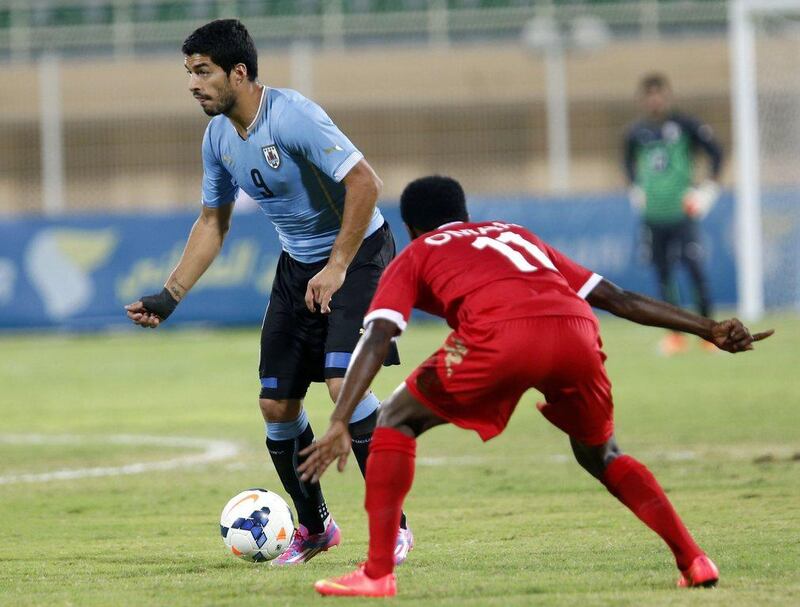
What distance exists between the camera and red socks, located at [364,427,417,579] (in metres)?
4.78

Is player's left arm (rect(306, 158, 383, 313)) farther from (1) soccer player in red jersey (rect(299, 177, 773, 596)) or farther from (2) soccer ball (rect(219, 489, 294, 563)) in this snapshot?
(1) soccer player in red jersey (rect(299, 177, 773, 596))

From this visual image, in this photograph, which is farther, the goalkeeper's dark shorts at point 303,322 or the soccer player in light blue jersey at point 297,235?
the goalkeeper's dark shorts at point 303,322

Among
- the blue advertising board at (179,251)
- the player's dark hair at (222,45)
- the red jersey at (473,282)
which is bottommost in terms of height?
the blue advertising board at (179,251)

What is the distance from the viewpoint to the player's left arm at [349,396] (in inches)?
183

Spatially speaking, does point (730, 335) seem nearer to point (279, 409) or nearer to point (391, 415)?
point (391, 415)

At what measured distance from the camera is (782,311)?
808 inches

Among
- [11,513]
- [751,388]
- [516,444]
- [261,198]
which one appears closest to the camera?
[261,198]

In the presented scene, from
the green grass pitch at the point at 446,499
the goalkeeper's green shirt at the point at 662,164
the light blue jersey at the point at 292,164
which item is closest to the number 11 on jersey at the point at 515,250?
the green grass pitch at the point at 446,499

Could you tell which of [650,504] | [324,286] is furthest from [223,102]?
[650,504]

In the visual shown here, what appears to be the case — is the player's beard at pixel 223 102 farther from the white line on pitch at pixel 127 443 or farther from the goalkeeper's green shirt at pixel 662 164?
the goalkeeper's green shirt at pixel 662 164

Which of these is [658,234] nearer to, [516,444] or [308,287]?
[516,444]

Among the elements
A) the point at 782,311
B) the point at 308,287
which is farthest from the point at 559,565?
the point at 782,311

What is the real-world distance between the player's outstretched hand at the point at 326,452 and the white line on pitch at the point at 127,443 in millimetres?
4323

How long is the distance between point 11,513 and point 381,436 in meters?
3.18
